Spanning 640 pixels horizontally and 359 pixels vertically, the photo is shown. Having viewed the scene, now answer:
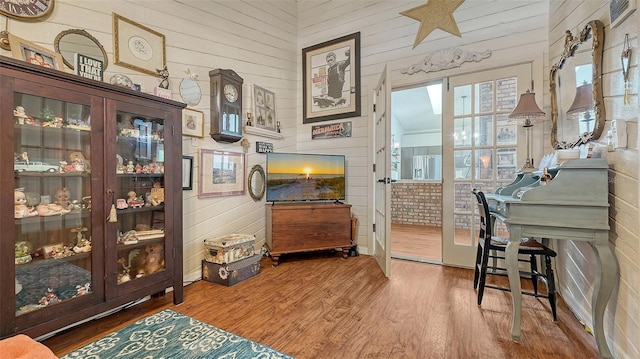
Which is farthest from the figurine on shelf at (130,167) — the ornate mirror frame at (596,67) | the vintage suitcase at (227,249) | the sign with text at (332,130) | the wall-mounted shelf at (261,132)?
the ornate mirror frame at (596,67)

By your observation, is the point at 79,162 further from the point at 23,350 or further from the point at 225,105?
the point at 225,105

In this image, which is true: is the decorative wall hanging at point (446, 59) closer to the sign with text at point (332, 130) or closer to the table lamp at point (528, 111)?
the table lamp at point (528, 111)

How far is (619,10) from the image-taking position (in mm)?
1471

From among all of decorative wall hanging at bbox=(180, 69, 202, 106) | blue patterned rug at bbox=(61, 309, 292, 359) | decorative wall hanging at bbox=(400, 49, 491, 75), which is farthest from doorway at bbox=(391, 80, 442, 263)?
decorative wall hanging at bbox=(180, 69, 202, 106)

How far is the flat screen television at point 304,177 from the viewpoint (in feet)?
10.7

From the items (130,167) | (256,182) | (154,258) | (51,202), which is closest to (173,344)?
(154,258)

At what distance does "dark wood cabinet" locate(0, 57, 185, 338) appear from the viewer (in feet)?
4.65

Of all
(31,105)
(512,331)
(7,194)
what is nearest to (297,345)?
(512,331)

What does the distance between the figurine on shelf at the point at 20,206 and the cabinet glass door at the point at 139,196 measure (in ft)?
1.31

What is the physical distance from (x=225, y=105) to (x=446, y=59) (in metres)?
2.53

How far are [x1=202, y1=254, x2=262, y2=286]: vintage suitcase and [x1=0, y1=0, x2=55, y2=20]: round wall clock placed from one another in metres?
2.26

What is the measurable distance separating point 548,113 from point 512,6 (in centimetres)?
118

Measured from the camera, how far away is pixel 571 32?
83.1 inches

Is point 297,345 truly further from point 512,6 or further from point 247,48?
point 512,6
